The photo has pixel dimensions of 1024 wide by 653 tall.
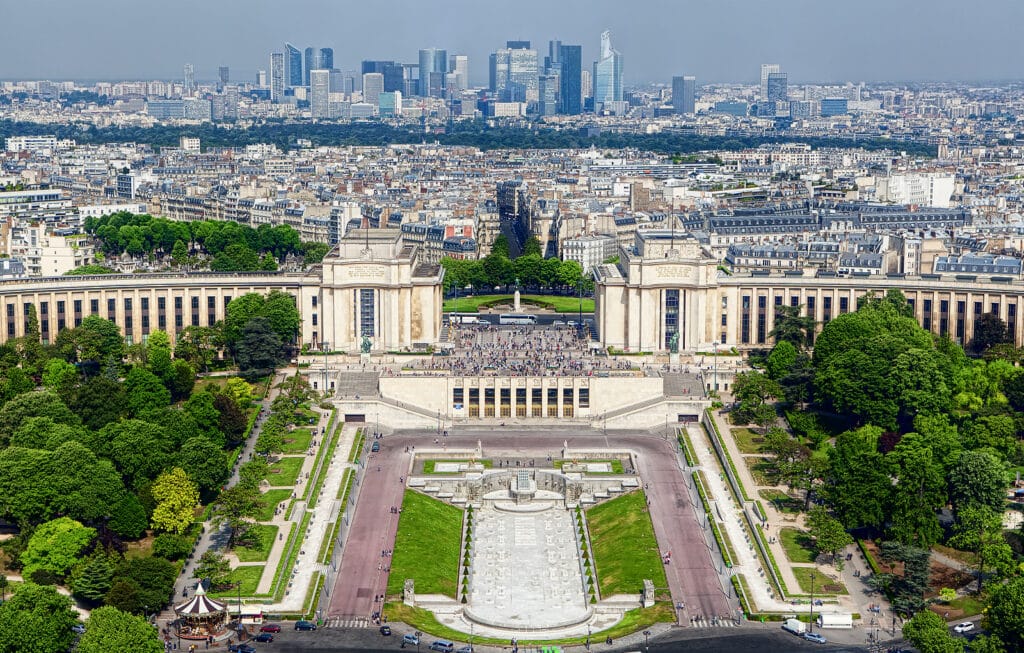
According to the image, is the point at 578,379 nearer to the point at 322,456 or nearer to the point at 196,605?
the point at 322,456

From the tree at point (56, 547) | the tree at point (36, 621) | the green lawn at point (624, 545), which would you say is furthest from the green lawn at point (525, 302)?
the tree at point (36, 621)

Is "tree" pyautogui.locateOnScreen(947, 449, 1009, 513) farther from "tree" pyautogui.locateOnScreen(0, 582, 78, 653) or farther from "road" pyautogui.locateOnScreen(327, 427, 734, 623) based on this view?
"tree" pyautogui.locateOnScreen(0, 582, 78, 653)

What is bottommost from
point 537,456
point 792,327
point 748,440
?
point 537,456

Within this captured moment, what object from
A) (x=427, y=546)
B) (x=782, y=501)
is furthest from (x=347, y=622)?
(x=782, y=501)

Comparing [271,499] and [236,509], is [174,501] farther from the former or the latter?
[271,499]

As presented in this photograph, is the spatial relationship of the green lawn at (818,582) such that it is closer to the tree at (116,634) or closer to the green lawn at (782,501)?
the green lawn at (782,501)

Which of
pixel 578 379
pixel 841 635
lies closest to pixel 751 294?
pixel 578 379
